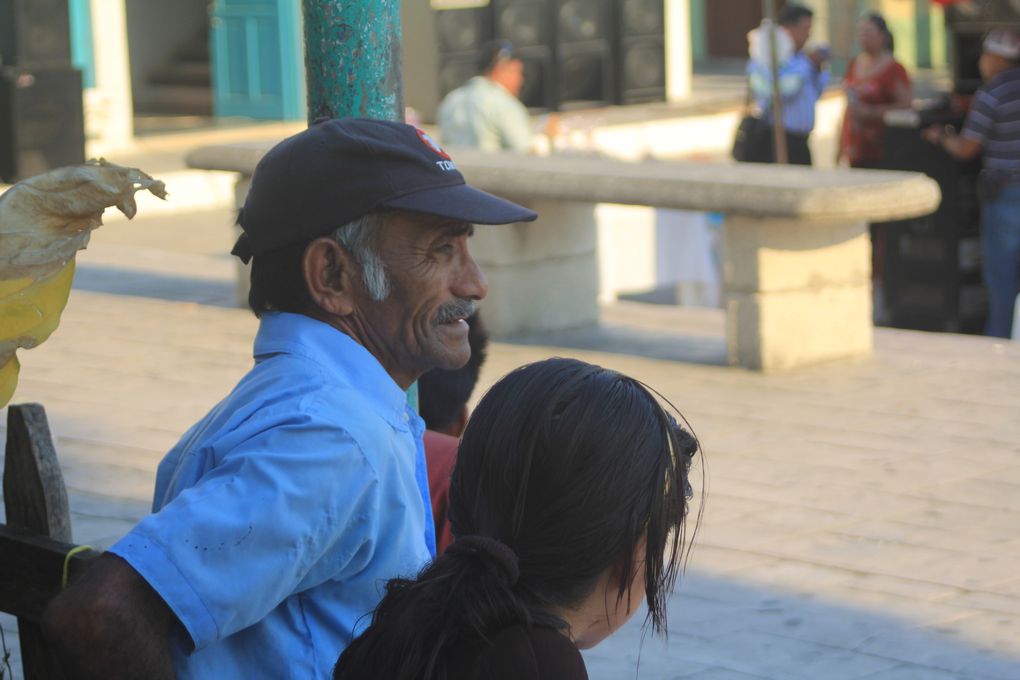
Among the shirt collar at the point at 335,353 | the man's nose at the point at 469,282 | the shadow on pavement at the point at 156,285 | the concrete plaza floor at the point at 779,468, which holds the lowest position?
the concrete plaza floor at the point at 779,468

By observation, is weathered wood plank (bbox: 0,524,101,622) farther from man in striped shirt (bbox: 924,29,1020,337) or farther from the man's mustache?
man in striped shirt (bbox: 924,29,1020,337)

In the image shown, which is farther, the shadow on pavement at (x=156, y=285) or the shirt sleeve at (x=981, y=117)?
the shirt sleeve at (x=981, y=117)

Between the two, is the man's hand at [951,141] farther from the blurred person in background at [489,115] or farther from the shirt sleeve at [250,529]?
the shirt sleeve at [250,529]

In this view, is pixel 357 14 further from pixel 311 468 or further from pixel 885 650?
pixel 885 650

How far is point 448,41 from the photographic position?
763 inches

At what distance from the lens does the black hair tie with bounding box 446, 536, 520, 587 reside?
1688 mm

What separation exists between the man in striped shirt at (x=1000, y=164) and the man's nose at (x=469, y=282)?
23.6ft

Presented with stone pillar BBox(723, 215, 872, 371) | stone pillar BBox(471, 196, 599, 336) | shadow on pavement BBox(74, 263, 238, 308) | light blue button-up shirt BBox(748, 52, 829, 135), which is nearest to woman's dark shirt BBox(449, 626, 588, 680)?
stone pillar BBox(723, 215, 872, 371)

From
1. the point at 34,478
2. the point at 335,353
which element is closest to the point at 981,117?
the point at 34,478

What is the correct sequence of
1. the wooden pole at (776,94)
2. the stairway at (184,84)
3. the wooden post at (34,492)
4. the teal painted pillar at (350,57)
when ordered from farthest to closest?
the stairway at (184,84)
the wooden pole at (776,94)
the teal painted pillar at (350,57)
the wooden post at (34,492)

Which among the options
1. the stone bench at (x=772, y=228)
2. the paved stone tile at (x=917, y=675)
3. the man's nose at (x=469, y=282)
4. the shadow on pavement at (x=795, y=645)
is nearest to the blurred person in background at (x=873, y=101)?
the stone bench at (x=772, y=228)

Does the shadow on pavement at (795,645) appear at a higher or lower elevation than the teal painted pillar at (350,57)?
lower

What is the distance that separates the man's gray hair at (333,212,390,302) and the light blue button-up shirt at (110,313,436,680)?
0.08m

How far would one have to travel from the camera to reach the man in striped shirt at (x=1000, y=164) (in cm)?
891
